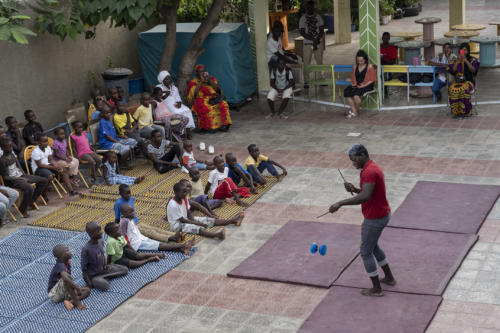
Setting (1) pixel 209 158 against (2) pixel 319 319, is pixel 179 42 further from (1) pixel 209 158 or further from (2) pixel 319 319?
(2) pixel 319 319

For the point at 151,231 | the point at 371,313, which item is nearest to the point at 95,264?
the point at 151,231

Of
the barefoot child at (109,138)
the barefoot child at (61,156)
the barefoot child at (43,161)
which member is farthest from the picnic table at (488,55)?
the barefoot child at (43,161)

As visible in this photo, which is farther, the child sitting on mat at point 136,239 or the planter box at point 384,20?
the planter box at point 384,20

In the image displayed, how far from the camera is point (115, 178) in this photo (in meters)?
12.8

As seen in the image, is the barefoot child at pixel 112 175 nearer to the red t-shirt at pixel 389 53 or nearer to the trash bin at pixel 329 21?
the red t-shirt at pixel 389 53

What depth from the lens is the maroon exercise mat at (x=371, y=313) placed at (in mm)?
7605

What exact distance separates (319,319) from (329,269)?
1.18 m

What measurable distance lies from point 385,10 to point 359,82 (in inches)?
454

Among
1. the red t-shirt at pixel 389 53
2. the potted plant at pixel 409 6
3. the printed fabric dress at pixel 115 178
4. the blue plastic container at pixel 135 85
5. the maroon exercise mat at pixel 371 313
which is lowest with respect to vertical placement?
the maroon exercise mat at pixel 371 313

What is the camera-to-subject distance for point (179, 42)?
56.6 ft

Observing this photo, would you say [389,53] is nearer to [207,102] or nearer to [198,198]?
[207,102]

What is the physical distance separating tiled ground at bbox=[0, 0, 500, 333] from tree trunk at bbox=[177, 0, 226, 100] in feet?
4.77

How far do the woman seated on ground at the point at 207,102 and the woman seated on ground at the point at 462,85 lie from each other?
4.55m

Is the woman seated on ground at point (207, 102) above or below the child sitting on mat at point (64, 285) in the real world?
above
